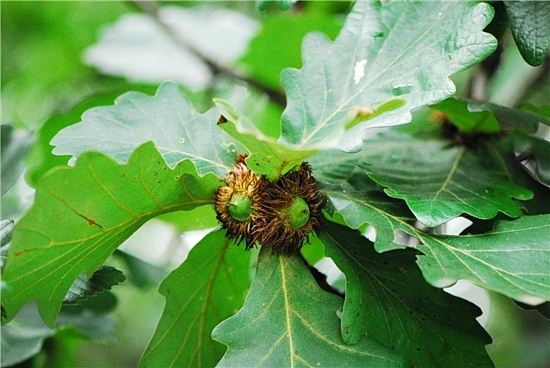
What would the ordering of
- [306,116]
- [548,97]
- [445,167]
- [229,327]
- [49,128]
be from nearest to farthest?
1. [229,327]
2. [306,116]
3. [445,167]
4. [49,128]
5. [548,97]

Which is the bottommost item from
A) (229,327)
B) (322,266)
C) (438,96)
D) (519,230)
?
(322,266)

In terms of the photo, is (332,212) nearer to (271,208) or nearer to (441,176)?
(271,208)

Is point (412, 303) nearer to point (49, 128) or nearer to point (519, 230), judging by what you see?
point (519, 230)

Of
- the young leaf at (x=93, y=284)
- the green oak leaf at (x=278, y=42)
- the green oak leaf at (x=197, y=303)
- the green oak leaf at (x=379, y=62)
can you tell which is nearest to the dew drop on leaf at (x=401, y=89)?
the green oak leaf at (x=379, y=62)

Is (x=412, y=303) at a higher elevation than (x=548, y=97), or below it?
higher

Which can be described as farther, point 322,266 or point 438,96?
point 322,266

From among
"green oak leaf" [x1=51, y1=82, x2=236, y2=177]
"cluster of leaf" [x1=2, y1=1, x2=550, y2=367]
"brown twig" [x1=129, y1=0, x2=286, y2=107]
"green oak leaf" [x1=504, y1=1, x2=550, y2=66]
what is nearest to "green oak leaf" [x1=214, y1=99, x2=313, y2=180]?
"cluster of leaf" [x1=2, y1=1, x2=550, y2=367]

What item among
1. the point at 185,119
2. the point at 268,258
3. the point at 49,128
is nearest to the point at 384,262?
the point at 268,258
